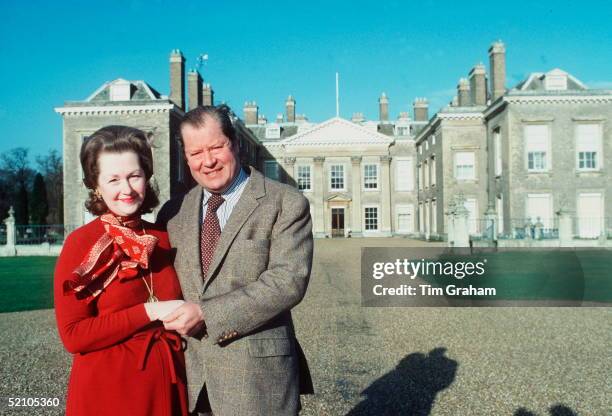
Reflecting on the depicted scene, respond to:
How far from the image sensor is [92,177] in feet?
7.44

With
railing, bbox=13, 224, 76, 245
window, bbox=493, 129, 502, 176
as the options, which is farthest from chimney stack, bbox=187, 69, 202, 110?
window, bbox=493, 129, 502, 176

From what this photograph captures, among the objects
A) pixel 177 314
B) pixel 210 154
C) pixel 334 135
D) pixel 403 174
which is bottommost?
pixel 177 314

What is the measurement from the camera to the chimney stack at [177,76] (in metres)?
29.5

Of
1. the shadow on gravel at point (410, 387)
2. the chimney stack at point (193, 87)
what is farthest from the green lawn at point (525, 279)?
the chimney stack at point (193, 87)

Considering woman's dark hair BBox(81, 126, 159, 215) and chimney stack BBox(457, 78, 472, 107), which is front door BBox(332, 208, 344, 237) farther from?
woman's dark hair BBox(81, 126, 159, 215)

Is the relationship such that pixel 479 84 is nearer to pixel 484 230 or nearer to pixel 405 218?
pixel 484 230

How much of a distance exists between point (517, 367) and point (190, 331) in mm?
4988

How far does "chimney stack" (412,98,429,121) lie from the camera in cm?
4762

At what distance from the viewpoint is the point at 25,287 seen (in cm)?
1282

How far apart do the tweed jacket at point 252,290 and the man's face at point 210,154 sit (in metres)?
0.14

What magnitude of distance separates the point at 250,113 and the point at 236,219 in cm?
4754

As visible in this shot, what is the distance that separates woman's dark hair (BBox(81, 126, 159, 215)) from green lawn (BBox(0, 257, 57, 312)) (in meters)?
8.77

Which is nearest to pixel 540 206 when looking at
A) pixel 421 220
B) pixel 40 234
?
pixel 421 220

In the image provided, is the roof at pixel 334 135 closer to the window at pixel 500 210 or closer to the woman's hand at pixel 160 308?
the window at pixel 500 210
